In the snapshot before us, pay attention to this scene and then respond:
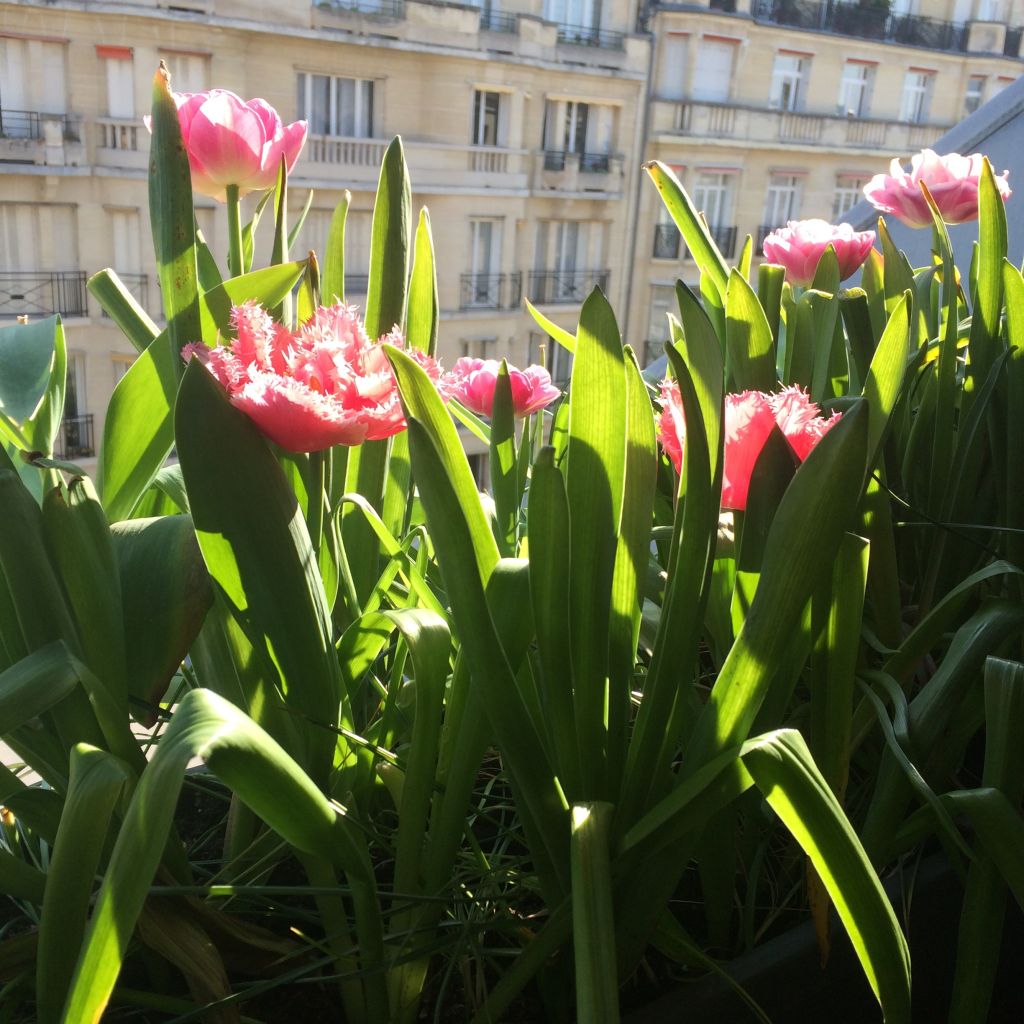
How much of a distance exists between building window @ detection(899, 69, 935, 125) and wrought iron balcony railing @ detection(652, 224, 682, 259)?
7.58 ft

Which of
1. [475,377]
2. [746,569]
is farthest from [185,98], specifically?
[746,569]

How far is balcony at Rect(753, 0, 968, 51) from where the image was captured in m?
7.07

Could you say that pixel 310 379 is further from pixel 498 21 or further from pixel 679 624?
pixel 498 21

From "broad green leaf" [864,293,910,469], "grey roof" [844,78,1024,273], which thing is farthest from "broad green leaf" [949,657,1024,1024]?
"grey roof" [844,78,1024,273]

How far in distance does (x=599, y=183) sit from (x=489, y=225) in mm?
855

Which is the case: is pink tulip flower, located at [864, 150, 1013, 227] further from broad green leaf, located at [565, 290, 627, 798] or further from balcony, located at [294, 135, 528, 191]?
balcony, located at [294, 135, 528, 191]

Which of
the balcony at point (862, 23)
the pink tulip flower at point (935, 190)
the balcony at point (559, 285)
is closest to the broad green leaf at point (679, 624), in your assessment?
the pink tulip flower at point (935, 190)

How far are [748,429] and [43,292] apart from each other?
4.97 metres

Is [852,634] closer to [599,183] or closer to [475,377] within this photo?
[475,377]

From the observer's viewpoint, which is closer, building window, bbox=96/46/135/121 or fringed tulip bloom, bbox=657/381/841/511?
fringed tulip bloom, bbox=657/381/841/511

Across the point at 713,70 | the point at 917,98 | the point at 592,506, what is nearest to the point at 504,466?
the point at 592,506

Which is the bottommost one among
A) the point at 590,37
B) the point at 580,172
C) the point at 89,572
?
the point at 580,172

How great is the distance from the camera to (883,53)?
24.4 feet

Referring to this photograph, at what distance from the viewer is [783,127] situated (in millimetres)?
7180
